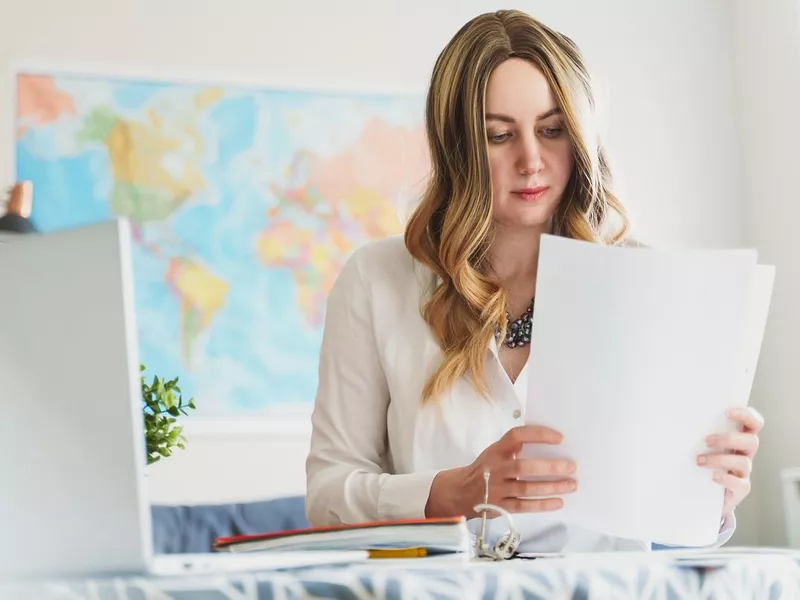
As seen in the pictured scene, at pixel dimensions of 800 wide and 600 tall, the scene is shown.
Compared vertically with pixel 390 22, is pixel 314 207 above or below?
below

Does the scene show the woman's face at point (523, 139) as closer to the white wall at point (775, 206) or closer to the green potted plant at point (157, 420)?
the green potted plant at point (157, 420)

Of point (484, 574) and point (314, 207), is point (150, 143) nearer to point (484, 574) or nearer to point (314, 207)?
point (314, 207)

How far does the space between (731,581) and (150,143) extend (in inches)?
113

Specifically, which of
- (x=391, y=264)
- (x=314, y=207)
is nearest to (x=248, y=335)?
(x=314, y=207)

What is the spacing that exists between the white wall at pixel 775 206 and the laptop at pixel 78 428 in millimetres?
A: 2866

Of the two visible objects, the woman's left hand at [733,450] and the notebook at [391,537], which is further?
the woman's left hand at [733,450]

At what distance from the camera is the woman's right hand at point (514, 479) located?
38.7 inches

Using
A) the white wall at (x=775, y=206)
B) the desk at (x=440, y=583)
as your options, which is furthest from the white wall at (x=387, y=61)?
the desk at (x=440, y=583)

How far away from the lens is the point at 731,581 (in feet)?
2.36

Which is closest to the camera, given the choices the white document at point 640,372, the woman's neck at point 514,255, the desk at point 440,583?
the desk at point 440,583

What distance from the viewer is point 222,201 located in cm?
329

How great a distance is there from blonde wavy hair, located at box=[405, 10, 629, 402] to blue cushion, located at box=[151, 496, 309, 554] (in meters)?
1.33

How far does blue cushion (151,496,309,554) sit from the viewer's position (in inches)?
102

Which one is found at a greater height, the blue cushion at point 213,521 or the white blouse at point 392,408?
the white blouse at point 392,408
